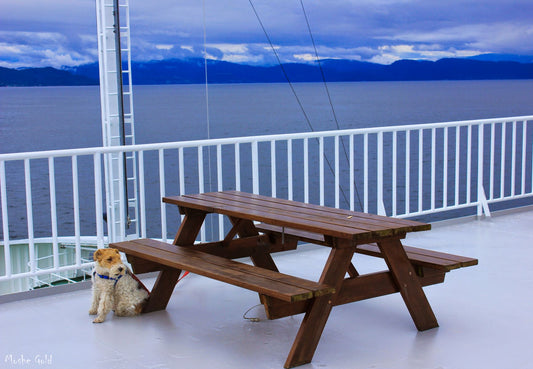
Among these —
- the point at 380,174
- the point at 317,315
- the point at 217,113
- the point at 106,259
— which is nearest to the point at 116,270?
the point at 106,259

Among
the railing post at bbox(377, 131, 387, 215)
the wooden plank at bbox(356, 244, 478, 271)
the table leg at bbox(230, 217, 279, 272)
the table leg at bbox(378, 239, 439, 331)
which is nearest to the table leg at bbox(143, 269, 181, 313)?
the table leg at bbox(230, 217, 279, 272)

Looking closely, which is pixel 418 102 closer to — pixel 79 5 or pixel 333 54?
pixel 333 54

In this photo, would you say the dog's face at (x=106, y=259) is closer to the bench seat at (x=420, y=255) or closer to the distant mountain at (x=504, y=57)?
the bench seat at (x=420, y=255)

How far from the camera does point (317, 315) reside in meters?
3.03

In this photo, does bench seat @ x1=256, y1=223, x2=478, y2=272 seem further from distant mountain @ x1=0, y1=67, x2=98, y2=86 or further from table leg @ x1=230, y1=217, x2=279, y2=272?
distant mountain @ x1=0, y1=67, x2=98, y2=86

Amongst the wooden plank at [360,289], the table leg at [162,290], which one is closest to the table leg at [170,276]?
the table leg at [162,290]

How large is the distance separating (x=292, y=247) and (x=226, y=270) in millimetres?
930

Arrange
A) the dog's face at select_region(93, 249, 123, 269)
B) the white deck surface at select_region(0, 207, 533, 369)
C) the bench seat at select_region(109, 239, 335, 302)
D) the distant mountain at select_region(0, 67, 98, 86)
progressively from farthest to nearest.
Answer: the distant mountain at select_region(0, 67, 98, 86) < the dog's face at select_region(93, 249, 123, 269) < the white deck surface at select_region(0, 207, 533, 369) < the bench seat at select_region(109, 239, 335, 302)

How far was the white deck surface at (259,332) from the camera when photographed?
10.2 feet

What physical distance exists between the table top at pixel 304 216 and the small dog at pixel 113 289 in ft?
1.51

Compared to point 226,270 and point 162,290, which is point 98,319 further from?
point 226,270

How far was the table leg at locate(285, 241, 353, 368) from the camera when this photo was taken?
3014 millimetres

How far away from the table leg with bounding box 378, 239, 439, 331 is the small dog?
52.3 inches

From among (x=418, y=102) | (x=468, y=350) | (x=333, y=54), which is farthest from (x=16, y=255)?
(x=418, y=102)
